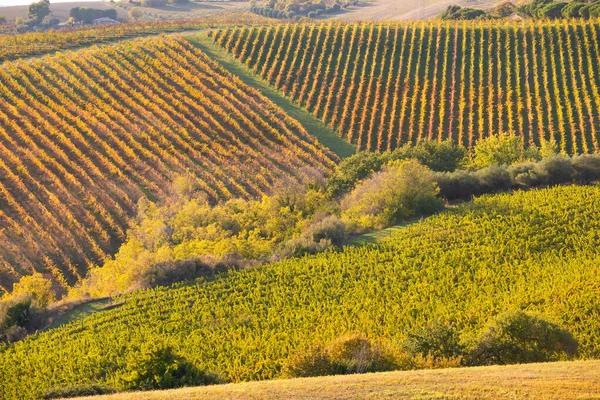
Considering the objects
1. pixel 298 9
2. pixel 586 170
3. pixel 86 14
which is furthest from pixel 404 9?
pixel 586 170

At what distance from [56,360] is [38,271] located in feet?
50.4

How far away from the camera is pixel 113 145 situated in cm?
5984

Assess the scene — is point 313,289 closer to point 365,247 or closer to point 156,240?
point 365,247

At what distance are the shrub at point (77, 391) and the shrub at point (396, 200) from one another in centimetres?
2056

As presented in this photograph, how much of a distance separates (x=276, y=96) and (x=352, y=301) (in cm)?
3937

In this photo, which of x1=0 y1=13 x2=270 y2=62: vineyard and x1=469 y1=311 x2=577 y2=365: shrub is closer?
x1=469 y1=311 x2=577 y2=365: shrub

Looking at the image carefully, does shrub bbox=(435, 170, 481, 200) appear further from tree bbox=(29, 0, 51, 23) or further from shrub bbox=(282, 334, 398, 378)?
tree bbox=(29, 0, 51, 23)

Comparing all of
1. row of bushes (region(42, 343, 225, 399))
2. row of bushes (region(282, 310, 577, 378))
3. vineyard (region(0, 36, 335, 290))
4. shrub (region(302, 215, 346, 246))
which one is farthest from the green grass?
row of bushes (region(282, 310, 577, 378))

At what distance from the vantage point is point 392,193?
4656 centimetres

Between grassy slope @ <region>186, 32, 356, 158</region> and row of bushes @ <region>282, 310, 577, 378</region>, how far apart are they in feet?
117

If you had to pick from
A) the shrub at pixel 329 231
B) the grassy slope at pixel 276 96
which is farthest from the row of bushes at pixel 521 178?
the grassy slope at pixel 276 96

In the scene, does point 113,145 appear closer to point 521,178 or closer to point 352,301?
point 352,301

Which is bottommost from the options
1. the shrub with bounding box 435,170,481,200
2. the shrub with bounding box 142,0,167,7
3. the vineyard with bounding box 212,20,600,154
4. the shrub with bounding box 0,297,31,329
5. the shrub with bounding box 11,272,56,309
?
the shrub with bounding box 11,272,56,309

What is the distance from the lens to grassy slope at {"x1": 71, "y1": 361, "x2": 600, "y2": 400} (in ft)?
70.6
